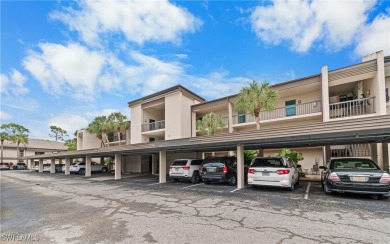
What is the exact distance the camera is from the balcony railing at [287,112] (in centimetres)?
1898

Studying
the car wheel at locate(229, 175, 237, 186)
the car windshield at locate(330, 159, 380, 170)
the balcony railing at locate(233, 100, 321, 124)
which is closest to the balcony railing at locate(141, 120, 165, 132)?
the balcony railing at locate(233, 100, 321, 124)

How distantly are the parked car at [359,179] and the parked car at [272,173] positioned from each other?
61.6 inches

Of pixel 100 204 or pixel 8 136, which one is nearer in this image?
pixel 100 204

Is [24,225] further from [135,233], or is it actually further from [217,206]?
[217,206]

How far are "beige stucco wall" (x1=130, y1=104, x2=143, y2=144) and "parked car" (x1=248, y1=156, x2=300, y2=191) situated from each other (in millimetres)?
19509

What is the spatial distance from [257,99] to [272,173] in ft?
24.9

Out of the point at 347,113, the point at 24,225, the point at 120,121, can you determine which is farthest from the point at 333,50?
the point at 120,121

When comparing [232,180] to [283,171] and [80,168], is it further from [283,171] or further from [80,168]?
[80,168]

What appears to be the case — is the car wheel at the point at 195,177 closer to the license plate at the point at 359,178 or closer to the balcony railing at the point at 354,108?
the license plate at the point at 359,178

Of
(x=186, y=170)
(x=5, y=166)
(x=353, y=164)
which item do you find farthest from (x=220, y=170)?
(x=5, y=166)

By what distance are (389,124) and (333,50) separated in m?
13.2

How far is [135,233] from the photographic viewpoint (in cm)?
525

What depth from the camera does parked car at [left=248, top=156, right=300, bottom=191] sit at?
10031mm

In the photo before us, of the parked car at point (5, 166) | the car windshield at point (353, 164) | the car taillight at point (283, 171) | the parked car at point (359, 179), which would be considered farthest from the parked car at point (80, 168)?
the parked car at point (5, 166)
